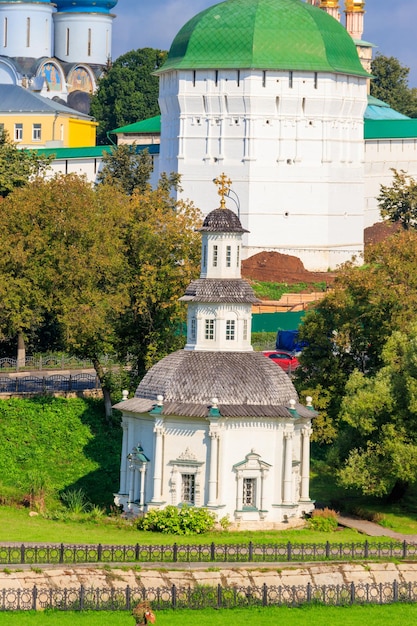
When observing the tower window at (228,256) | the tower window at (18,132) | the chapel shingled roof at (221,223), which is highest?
the tower window at (18,132)

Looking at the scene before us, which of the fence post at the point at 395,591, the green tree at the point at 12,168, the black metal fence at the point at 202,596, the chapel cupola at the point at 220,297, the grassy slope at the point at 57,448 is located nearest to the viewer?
the black metal fence at the point at 202,596

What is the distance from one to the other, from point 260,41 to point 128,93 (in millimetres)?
39611

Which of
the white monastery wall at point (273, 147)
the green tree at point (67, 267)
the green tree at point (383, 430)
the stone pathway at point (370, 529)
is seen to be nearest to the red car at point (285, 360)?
the green tree at point (67, 267)

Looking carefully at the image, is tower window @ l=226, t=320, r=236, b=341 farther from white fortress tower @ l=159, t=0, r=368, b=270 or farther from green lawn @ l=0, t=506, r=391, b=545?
white fortress tower @ l=159, t=0, r=368, b=270

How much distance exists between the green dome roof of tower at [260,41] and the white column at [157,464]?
126 ft

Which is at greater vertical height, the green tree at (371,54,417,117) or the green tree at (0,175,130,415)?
the green tree at (371,54,417,117)

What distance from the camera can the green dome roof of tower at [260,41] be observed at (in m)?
84.5

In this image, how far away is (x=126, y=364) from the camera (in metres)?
58.1

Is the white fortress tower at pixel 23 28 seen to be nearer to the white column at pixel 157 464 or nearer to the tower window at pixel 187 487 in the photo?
the white column at pixel 157 464

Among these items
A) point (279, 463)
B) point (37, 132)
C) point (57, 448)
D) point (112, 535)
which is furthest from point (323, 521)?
point (37, 132)

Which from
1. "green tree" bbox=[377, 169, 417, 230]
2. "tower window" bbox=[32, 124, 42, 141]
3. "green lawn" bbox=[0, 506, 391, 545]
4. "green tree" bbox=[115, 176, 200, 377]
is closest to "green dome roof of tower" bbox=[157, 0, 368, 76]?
"green tree" bbox=[377, 169, 417, 230]

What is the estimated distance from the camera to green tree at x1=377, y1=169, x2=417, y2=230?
92000mm

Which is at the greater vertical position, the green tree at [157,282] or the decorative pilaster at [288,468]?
the green tree at [157,282]

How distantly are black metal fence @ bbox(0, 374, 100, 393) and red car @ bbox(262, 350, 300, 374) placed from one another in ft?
19.6
